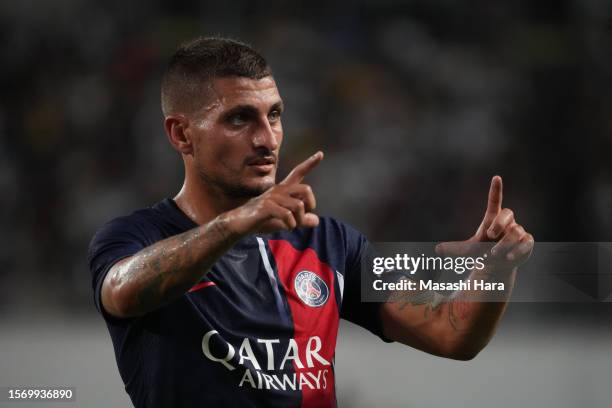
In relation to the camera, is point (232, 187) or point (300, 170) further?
point (232, 187)

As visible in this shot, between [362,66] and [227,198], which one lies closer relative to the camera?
[227,198]

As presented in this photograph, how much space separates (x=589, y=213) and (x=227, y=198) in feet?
11.8

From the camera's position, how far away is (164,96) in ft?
9.44

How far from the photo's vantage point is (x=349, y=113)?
6.63 metres

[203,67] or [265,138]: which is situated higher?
[203,67]

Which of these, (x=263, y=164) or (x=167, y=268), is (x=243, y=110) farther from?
(x=167, y=268)

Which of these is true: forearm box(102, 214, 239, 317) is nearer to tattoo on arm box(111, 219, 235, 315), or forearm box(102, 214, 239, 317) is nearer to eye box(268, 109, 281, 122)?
tattoo on arm box(111, 219, 235, 315)

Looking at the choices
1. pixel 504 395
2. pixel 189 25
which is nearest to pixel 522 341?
pixel 504 395

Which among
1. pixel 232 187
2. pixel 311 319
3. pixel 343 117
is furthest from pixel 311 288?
pixel 343 117

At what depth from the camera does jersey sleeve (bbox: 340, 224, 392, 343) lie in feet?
9.43

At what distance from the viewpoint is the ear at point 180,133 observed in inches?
109

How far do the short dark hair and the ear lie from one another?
3 cm

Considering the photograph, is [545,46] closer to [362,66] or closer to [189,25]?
[362,66]

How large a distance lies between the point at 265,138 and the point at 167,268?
1.89 feet
